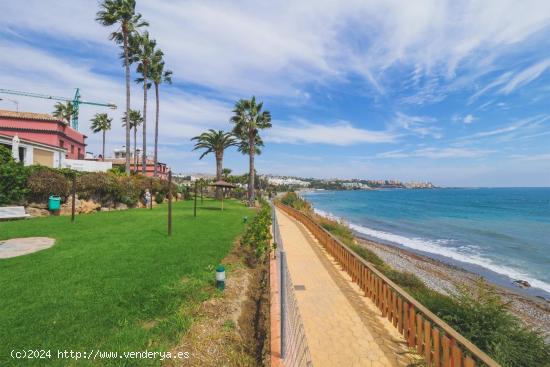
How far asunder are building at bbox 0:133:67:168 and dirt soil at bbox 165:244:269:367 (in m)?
20.7

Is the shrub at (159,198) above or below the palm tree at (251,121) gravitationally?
below

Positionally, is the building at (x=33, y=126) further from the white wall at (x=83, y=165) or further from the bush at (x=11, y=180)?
the bush at (x=11, y=180)

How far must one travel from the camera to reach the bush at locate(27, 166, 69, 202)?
15.5 m

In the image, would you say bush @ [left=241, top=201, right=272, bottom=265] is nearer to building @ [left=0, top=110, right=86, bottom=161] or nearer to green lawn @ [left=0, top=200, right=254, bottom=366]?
green lawn @ [left=0, top=200, right=254, bottom=366]

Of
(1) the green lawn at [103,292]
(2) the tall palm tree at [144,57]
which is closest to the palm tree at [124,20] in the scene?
(2) the tall palm tree at [144,57]

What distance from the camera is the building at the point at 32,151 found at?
63.4 ft

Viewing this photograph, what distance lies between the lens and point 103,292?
5852 mm

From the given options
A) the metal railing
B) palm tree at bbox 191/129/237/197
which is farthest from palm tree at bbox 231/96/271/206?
the metal railing

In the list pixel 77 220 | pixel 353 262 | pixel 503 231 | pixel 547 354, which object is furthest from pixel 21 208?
pixel 503 231

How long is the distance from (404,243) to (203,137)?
27.8 m

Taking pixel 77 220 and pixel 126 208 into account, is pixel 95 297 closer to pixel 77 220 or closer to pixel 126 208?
pixel 77 220

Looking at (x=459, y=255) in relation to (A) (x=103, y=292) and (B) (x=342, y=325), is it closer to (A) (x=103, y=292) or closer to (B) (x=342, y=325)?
(B) (x=342, y=325)

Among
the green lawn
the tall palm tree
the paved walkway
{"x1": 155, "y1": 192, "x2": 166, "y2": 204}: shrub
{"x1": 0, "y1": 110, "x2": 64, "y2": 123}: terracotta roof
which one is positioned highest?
the tall palm tree

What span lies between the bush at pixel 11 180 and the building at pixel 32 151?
4.76 meters
